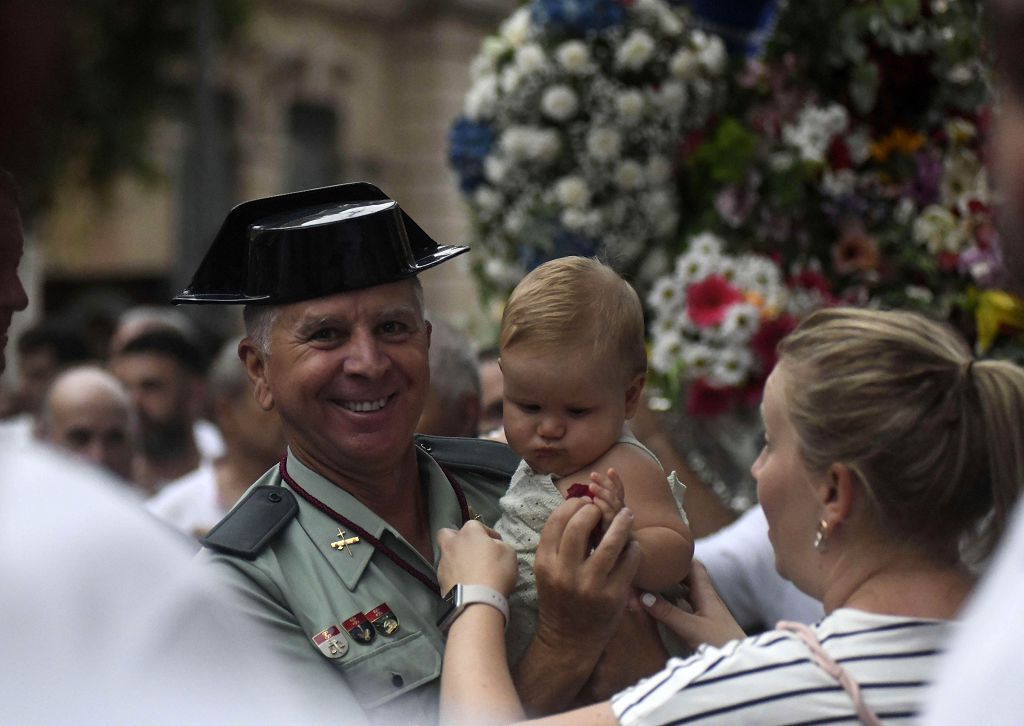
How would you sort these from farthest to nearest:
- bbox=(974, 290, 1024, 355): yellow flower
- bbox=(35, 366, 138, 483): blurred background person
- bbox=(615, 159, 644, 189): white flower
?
1. bbox=(35, 366, 138, 483): blurred background person
2. bbox=(615, 159, 644, 189): white flower
3. bbox=(974, 290, 1024, 355): yellow flower

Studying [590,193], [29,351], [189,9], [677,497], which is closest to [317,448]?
[677,497]

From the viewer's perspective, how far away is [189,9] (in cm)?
1858

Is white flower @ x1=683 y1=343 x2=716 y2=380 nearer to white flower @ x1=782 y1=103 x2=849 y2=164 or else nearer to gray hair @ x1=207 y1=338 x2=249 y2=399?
white flower @ x1=782 y1=103 x2=849 y2=164

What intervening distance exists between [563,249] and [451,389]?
3.43ft

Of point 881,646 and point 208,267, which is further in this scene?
point 208,267

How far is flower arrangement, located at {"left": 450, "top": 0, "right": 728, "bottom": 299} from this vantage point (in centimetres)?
504

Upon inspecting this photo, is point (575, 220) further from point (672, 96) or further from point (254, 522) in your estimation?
point (254, 522)

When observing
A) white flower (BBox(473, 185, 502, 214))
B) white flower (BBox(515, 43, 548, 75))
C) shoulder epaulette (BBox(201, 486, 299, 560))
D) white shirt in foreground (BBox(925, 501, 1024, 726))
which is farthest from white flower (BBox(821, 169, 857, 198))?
white shirt in foreground (BBox(925, 501, 1024, 726))

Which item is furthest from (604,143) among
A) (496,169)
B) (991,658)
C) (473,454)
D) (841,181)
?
(991,658)

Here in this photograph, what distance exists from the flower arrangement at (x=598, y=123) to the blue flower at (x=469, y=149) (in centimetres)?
10

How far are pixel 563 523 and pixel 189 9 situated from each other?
17.3 metres

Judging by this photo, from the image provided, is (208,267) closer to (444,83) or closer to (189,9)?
(189,9)

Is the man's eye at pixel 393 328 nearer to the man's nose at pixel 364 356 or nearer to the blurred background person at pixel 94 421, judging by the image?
the man's nose at pixel 364 356

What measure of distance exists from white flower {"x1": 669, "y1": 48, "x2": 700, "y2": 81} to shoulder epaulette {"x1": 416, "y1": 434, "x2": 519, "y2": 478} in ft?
7.54
